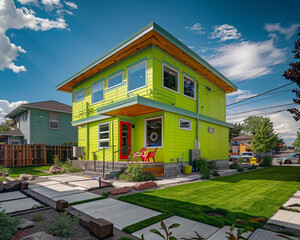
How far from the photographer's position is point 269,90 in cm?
1300

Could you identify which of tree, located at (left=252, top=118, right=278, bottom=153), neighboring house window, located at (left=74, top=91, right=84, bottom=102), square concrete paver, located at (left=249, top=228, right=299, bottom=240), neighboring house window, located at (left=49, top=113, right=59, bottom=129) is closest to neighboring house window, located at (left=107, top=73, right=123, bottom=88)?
A: neighboring house window, located at (left=74, top=91, right=84, bottom=102)

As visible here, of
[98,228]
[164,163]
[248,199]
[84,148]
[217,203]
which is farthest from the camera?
[84,148]

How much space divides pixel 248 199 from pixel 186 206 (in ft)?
5.95

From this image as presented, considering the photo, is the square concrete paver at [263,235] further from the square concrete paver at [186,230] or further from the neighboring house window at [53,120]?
the neighboring house window at [53,120]

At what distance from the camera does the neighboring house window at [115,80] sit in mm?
10868

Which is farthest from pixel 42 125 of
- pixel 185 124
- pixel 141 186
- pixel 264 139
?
pixel 264 139

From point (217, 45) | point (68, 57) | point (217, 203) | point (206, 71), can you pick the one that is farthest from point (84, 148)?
point (217, 45)

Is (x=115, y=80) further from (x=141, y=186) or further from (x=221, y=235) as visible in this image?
(x=221, y=235)

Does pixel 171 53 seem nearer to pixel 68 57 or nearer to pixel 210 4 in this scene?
pixel 210 4

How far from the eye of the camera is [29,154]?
15.6 metres

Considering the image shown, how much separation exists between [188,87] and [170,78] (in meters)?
1.95

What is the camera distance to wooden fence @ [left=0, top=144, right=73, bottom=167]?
570 inches

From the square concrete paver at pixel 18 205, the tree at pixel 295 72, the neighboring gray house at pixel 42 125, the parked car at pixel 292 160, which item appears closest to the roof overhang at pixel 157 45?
the tree at pixel 295 72

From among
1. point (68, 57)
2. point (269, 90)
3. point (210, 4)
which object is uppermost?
point (210, 4)
